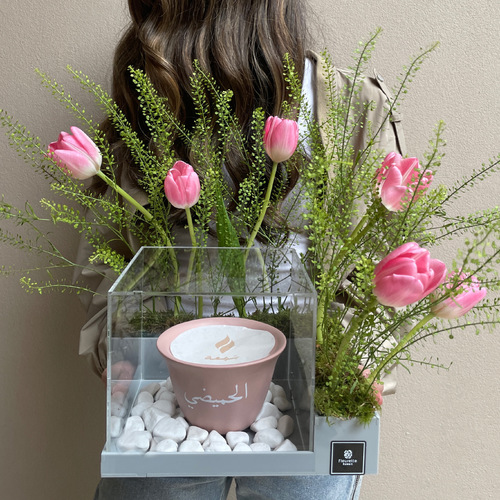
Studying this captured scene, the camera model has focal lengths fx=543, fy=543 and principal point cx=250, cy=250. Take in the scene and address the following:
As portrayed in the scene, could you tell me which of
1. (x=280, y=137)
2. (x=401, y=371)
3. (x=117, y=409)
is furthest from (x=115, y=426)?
(x=401, y=371)

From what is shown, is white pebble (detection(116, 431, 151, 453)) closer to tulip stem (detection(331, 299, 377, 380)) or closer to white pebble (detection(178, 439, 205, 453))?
white pebble (detection(178, 439, 205, 453))

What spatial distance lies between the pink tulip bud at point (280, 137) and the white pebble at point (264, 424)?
0.29 metres

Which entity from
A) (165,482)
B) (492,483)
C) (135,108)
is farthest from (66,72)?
(492,483)

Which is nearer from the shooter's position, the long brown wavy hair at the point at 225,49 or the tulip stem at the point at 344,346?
the tulip stem at the point at 344,346

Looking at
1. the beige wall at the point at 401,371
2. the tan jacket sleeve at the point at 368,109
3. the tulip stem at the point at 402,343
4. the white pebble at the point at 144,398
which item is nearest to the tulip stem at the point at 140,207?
the white pebble at the point at 144,398

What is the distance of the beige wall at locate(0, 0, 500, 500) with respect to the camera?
45.7 inches

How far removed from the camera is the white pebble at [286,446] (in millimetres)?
555

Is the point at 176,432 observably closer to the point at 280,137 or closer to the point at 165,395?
the point at 165,395

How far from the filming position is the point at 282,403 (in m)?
0.62

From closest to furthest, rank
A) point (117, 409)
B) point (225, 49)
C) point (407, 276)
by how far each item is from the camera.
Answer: point (407, 276)
point (117, 409)
point (225, 49)

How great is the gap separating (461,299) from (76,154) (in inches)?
17.3

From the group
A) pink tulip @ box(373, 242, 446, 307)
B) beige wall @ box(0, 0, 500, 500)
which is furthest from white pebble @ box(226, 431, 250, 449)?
beige wall @ box(0, 0, 500, 500)

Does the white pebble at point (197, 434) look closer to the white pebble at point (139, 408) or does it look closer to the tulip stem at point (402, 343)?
the white pebble at point (139, 408)

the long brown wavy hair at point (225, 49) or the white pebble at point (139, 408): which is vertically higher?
the long brown wavy hair at point (225, 49)
